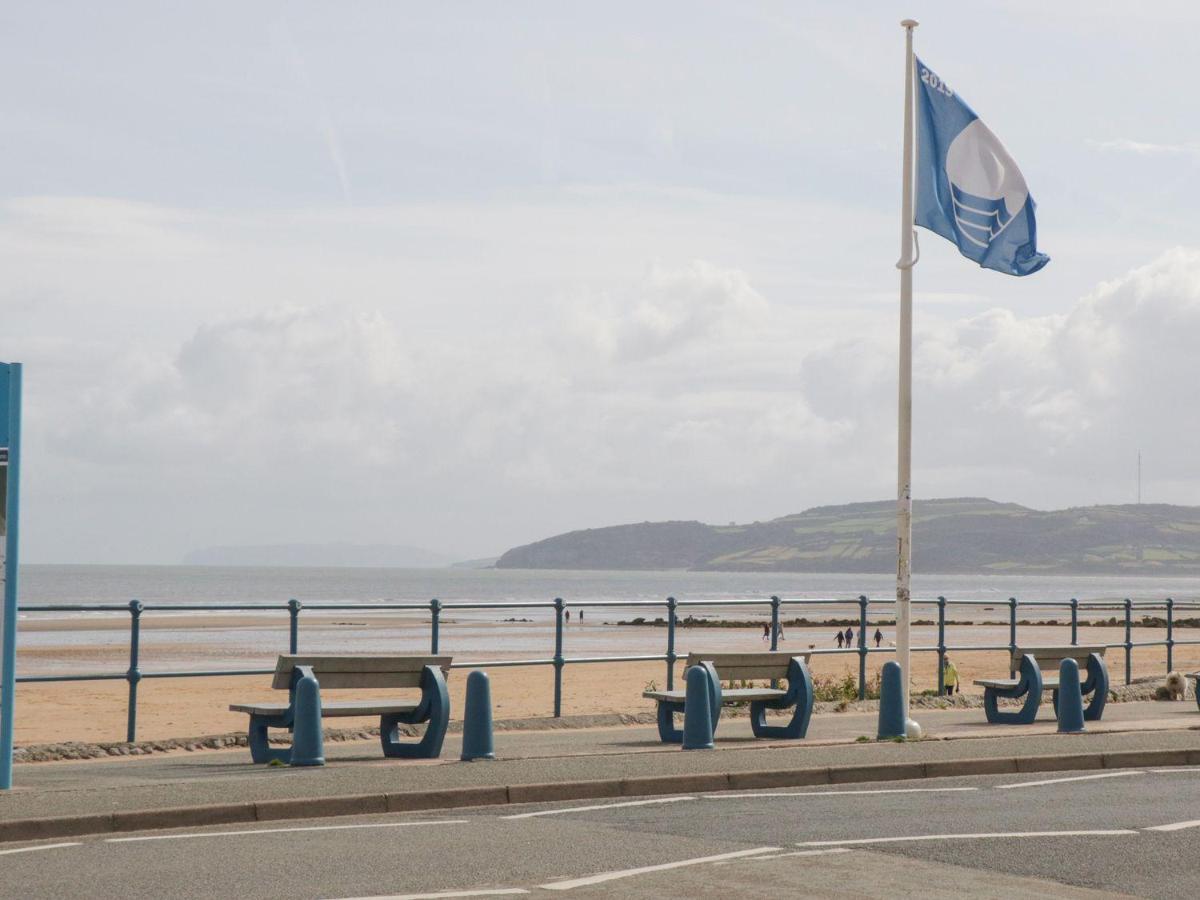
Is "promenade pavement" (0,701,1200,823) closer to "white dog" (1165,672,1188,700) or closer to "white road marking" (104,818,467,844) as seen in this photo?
"white road marking" (104,818,467,844)

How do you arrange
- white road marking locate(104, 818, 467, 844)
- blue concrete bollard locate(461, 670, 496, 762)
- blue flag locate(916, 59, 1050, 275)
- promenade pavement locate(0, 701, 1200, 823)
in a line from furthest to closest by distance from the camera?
blue flag locate(916, 59, 1050, 275)
blue concrete bollard locate(461, 670, 496, 762)
promenade pavement locate(0, 701, 1200, 823)
white road marking locate(104, 818, 467, 844)

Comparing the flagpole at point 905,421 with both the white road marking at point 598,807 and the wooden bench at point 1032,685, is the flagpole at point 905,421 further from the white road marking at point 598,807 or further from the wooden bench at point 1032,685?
the white road marking at point 598,807

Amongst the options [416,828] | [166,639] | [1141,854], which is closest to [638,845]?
[416,828]

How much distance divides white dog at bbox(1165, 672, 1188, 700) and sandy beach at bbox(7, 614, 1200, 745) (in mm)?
5244

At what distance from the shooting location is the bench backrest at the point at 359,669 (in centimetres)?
1346

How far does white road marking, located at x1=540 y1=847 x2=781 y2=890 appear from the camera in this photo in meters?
8.17

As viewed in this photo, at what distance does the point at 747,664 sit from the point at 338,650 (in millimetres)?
35740

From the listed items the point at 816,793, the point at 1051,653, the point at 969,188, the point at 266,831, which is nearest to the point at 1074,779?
the point at 816,793

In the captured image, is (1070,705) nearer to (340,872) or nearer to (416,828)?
(416,828)

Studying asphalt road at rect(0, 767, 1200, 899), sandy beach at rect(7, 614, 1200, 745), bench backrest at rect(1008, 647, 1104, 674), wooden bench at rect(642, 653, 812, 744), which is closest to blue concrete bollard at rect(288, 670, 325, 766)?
asphalt road at rect(0, 767, 1200, 899)

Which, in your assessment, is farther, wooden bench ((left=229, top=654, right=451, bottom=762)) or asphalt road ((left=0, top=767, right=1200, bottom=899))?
wooden bench ((left=229, top=654, right=451, bottom=762))

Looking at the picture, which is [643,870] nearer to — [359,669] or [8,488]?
[8,488]

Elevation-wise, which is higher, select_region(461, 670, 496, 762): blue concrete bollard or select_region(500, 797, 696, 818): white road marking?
select_region(461, 670, 496, 762): blue concrete bollard

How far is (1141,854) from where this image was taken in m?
9.14
